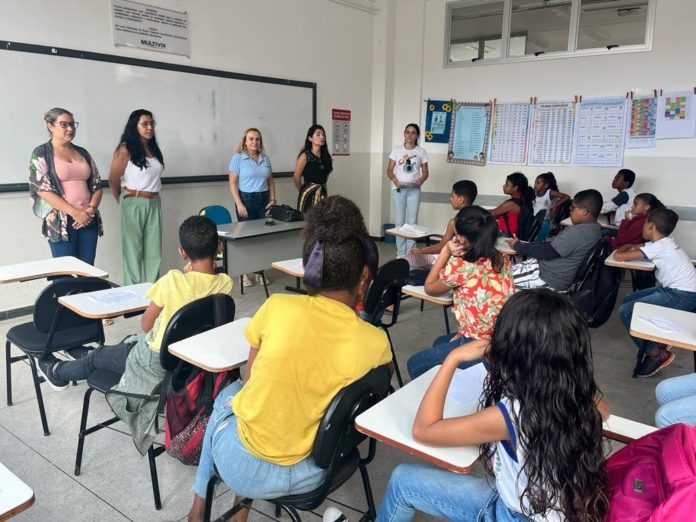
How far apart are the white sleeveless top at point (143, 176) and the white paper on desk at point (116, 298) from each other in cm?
192

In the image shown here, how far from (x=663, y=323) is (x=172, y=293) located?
201 centimetres

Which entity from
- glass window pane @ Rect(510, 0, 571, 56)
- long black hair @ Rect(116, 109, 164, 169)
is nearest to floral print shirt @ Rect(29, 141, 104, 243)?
long black hair @ Rect(116, 109, 164, 169)

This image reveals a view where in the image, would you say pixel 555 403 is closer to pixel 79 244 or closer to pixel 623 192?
pixel 79 244

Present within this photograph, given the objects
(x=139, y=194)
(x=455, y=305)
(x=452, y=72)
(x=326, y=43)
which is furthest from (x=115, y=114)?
(x=452, y=72)

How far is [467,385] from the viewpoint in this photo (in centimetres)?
153

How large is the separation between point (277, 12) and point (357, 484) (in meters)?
5.00

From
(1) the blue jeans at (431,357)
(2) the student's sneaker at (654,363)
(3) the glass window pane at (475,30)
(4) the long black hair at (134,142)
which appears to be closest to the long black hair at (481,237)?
(1) the blue jeans at (431,357)

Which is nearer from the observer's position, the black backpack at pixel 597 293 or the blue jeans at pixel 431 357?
the blue jeans at pixel 431 357

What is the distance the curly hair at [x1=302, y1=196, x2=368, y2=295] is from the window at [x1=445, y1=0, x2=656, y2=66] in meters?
5.43

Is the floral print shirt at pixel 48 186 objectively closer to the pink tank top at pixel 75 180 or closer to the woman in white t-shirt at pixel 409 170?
the pink tank top at pixel 75 180

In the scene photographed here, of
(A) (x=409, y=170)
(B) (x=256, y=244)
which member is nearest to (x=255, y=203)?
(B) (x=256, y=244)

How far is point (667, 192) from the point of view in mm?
5551

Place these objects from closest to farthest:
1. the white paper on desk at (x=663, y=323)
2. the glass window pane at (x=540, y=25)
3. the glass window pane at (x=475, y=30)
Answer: the white paper on desk at (x=663, y=323)
the glass window pane at (x=540, y=25)
the glass window pane at (x=475, y=30)

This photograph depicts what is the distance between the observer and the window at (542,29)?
219 inches
